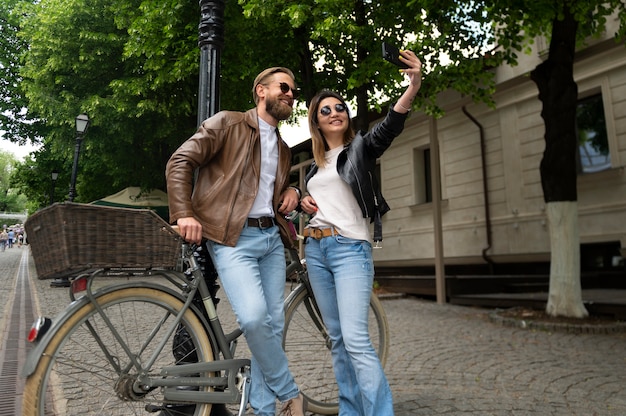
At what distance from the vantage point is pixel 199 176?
2.53m

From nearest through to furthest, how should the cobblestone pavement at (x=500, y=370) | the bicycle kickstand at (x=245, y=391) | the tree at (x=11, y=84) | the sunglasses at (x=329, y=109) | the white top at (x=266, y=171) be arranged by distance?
the bicycle kickstand at (x=245, y=391) → the white top at (x=266, y=171) → the sunglasses at (x=329, y=109) → the cobblestone pavement at (x=500, y=370) → the tree at (x=11, y=84)

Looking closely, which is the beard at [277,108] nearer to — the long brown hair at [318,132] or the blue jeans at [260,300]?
the long brown hair at [318,132]

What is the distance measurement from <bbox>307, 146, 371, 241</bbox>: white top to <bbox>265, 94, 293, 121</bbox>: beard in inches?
15.2

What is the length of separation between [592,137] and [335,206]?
1077 centimetres

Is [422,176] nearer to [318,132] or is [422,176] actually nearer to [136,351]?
[318,132]

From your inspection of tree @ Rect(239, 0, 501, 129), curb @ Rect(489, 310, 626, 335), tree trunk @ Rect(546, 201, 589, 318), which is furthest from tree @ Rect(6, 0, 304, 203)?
curb @ Rect(489, 310, 626, 335)

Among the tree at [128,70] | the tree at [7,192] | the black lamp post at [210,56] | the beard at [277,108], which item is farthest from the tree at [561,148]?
the tree at [7,192]

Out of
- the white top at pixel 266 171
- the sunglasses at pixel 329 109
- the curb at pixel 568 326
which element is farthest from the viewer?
the curb at pixel 568 326

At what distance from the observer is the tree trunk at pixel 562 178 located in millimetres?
7090

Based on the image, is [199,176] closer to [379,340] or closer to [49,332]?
[49,332]

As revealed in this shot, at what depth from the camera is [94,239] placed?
2.01m

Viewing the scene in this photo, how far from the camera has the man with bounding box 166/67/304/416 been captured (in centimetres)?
232

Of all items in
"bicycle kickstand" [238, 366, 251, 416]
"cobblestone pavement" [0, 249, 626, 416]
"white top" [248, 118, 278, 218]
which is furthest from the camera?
"cobblestone pavement" [0, 249, 626, 416]

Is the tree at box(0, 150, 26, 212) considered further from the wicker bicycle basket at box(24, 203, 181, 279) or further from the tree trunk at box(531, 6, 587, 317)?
the wicker bicycle basket at box(24, 203, 181, 279)
